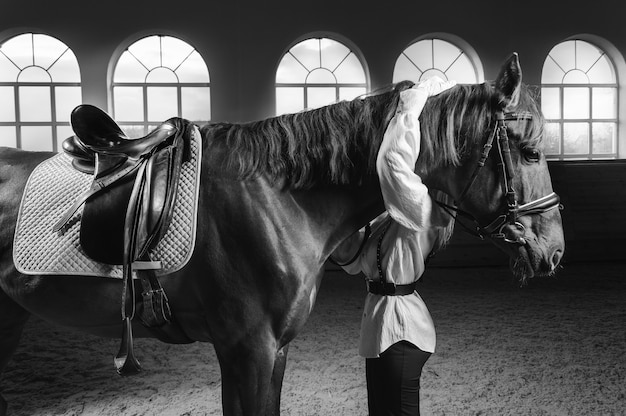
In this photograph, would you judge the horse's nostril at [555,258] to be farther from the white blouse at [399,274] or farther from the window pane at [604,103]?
the window pane at [604,103]

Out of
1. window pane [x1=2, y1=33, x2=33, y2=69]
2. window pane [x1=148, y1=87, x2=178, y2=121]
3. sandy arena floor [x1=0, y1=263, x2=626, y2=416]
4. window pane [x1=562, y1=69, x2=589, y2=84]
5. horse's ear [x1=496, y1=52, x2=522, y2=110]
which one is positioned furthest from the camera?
window pane [x1=562, y1=69, x2=589, y2=84]

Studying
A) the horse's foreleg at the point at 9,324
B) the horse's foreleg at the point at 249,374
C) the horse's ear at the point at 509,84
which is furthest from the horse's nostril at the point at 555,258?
the horse's foreleg at the point at 9,324

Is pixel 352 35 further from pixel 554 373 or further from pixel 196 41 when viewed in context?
pixel 554 373

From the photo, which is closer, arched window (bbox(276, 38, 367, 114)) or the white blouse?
the white blouse

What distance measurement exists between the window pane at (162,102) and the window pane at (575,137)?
21.8ft

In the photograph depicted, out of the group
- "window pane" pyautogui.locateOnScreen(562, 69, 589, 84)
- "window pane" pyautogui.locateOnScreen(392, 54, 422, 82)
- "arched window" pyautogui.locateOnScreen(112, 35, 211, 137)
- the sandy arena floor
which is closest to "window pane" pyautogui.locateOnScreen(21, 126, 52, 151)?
"arched window" pyautogui.locateOnScreen(112, 35, 211, 137)

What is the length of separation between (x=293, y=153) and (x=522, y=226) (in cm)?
55

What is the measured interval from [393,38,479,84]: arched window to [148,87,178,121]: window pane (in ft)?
11.9

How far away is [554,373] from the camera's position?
2.87 m

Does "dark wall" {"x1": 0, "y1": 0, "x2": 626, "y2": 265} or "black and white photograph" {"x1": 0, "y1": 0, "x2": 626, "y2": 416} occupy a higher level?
"dark wall" {"x1": 0, "y1": 0, "x2": 626, "y2": 265}

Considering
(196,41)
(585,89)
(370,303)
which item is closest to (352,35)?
(196,41)

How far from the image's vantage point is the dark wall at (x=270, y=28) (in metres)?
7.88

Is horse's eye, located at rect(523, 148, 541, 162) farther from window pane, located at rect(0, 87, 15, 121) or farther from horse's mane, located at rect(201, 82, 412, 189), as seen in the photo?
window pane, located at rect(0, 87, 15, 121)

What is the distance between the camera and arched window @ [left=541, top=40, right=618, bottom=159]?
883 cm
